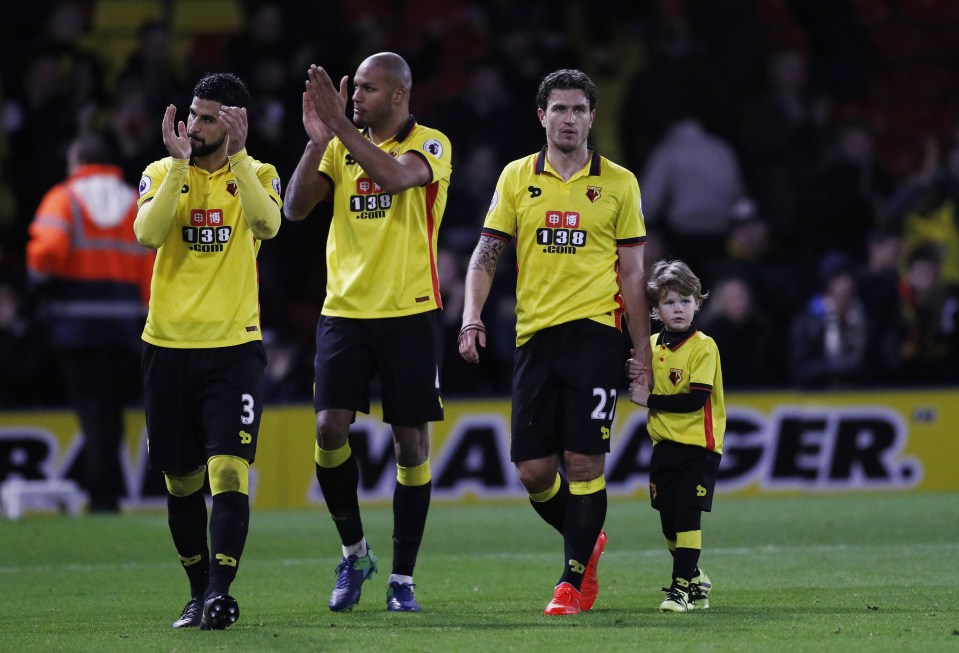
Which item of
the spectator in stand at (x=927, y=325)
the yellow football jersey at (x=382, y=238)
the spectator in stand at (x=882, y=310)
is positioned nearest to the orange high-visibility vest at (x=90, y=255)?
the yellow football jersey at (x=382, y=238)

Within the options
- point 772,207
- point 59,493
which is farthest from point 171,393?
point 772,207

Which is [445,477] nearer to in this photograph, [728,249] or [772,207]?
[728,249]

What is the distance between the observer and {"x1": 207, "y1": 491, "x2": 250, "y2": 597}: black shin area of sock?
6.55 metres

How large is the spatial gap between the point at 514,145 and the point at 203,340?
9473 mm

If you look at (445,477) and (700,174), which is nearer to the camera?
(445,477)

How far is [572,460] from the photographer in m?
7.25

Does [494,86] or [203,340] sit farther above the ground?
[494,86]

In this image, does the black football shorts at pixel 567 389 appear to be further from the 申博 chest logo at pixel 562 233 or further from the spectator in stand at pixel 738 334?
the spectator in stand at pixel 738 334

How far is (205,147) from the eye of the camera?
695 centimetres

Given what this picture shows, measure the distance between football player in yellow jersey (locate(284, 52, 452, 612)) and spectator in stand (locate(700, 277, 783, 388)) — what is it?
7140mm

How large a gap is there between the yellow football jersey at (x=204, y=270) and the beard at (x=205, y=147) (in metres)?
0.07

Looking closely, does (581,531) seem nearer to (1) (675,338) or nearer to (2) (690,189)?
(1) (675,338)

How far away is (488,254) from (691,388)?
1.09 meters

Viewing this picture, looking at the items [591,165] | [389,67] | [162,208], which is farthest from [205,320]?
[591,165]
